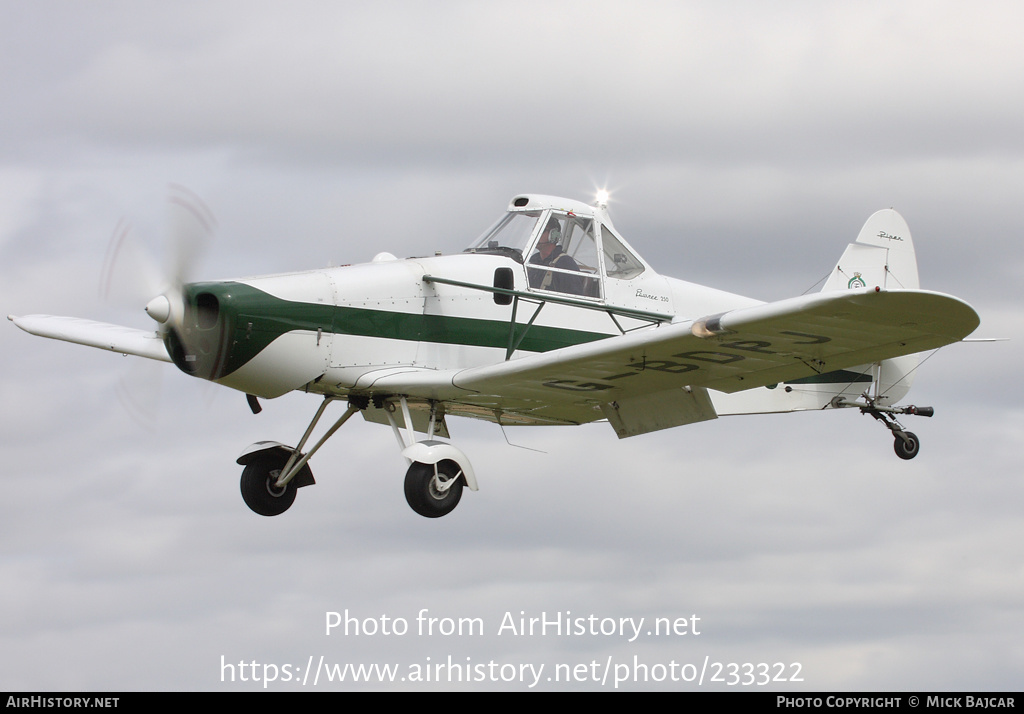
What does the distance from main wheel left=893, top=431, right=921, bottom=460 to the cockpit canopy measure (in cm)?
409

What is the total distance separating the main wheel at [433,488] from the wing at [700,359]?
2.72 ft

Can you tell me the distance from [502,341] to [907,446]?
5336mm

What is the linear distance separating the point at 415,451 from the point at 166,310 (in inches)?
103

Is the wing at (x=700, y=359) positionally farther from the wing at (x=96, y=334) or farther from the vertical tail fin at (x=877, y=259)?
the vertical tail fin at (x=877, y=259)

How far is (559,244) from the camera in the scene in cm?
1361

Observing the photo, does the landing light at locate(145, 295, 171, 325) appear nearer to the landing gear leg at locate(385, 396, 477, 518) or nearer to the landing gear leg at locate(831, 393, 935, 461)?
the landing gear leg at locate(385, 396, 477, 518)

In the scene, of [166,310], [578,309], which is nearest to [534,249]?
[578,309]

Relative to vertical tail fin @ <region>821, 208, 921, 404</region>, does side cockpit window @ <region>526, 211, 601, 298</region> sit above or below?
below

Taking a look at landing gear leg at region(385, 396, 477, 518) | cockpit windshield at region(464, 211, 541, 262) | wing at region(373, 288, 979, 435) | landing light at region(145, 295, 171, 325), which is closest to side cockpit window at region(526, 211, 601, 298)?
cockpit windshield at region(464, 211, 541, 262)

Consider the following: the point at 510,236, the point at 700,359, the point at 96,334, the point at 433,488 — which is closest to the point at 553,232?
the point at 510,236

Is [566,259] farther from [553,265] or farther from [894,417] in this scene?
[894,417]

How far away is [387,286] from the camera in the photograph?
41.8 ft

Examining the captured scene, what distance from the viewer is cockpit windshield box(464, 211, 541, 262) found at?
13.5 metres

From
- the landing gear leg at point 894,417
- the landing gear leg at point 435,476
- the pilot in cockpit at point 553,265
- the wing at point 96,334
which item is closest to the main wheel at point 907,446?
the landing gear leg at point 894,417
